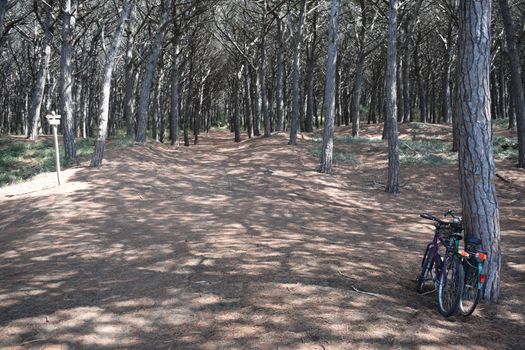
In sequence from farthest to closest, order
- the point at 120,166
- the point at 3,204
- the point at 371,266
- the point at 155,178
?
1. the point at 120,166
2. the point at 155,178
3. the point at 3,204
4. the point at 371,266

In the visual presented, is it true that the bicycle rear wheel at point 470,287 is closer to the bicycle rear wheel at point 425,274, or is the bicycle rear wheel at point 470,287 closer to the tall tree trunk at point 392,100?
the bicycle rear wheel at point 425,274

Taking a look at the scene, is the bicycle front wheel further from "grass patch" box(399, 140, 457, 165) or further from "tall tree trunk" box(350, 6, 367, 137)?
"tall tree trunk" box(350, 6, 367, 137)

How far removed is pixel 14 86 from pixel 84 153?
31.7 metres

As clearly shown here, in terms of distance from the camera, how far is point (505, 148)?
62.5 ft

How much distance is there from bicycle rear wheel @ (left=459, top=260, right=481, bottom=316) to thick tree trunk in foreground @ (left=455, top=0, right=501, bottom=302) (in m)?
0.39

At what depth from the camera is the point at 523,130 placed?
50.1 ft

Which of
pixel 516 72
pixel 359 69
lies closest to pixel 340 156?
pixel 359 69

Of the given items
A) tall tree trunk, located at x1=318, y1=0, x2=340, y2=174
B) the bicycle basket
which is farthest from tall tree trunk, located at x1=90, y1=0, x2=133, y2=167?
the bicycle basket

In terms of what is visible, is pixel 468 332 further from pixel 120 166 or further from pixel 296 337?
pixel 120 166

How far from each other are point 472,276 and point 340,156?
44.5ft

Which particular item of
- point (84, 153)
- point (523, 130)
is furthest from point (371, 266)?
point (84, 153)

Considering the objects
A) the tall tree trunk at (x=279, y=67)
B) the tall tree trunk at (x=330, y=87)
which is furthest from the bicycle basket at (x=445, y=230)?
the tall tree trunk at (x=279, y=67)

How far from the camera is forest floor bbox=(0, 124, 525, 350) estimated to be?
13.4ft

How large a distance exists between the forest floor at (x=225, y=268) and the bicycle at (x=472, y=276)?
178 millimetres
